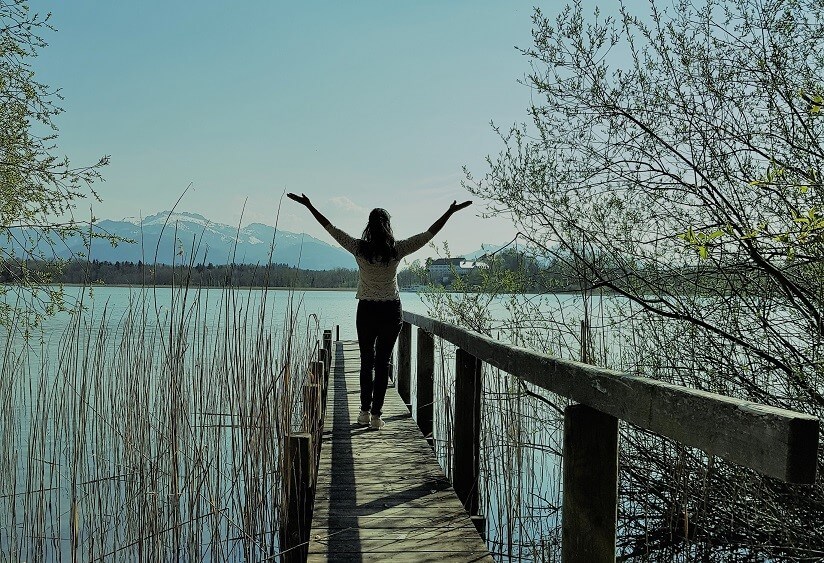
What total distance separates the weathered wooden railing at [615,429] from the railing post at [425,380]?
244 centimetres

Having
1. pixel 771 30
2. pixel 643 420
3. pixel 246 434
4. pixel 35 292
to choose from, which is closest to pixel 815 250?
pixel 771 30

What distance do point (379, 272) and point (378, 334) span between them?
430 millimetres

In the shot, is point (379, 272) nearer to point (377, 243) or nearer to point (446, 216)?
point (377, 243)

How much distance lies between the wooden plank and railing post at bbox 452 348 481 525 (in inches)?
63.5

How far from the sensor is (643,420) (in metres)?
1.55

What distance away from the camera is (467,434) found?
3.86 metres

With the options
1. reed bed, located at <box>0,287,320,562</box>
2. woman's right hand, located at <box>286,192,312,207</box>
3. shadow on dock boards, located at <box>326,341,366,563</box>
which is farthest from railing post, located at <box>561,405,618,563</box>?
woman's right hand, located at <box>286,192,312,207</box>

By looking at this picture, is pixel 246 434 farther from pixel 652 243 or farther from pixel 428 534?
pixel 652 243

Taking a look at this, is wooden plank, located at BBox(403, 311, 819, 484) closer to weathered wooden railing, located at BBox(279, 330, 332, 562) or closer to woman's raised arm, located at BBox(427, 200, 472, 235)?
weathered wooden railing, located at BBox(279, 330, 332, 562)

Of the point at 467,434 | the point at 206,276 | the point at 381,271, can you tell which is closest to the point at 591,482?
the point at 467,434

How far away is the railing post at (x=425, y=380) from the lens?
5641 millimetres

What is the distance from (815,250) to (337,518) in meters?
2.48

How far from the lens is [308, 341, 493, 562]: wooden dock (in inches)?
116

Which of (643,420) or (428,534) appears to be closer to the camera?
(643,420)
